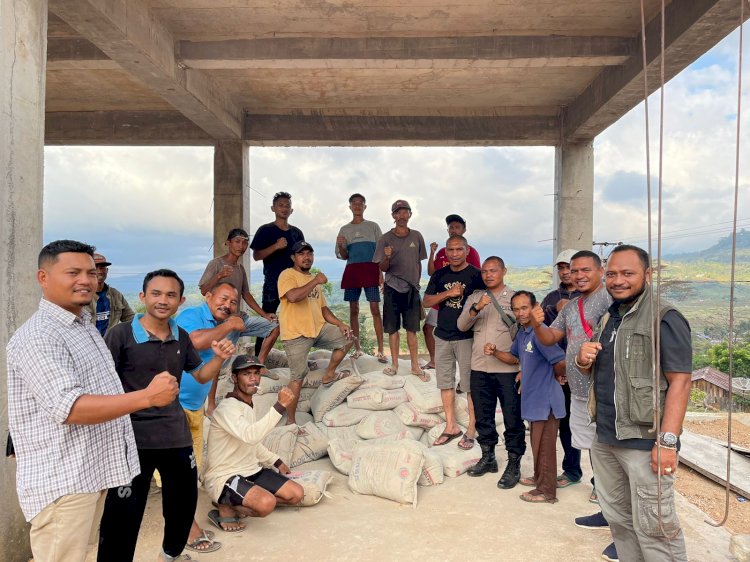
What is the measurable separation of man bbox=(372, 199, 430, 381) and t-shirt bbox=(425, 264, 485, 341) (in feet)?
3.12

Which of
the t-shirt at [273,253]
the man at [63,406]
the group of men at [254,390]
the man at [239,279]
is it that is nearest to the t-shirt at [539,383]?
the group of men at [254,390]

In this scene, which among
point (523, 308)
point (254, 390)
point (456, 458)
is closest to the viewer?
point (254, 390)

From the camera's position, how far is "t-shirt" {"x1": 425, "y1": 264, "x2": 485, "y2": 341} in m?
5.14

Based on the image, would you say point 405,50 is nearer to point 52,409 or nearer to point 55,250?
point 55,250

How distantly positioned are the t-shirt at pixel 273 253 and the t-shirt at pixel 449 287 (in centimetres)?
212

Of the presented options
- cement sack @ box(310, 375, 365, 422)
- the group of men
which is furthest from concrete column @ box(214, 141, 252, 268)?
cement sack @ box(310, 375, 365, 422)

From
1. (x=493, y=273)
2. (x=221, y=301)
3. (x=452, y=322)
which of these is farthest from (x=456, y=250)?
(x=221, y=301)

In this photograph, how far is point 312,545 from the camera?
3.70 m

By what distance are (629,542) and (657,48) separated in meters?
4.80

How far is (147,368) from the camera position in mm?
2961

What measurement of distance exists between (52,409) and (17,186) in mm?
2180

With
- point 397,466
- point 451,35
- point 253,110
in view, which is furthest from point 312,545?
point 253,110

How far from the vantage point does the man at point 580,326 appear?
3.79 metres

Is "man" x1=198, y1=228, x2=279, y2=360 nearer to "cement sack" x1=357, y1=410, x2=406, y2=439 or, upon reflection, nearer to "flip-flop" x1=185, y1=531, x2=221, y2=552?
"cement sack" x1=357, y1=410, x2=406, y2=439
